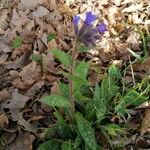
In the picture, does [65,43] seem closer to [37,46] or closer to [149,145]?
[37,46]

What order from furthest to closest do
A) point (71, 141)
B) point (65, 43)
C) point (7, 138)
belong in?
point (65, 43), point (7, 138), point (71, 141)

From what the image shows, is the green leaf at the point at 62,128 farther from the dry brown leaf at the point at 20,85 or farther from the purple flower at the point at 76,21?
the purple flower at the point at 76,21

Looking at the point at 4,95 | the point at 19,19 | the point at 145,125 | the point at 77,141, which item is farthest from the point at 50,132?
the point at 19,19

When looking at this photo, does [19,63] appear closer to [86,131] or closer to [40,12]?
[40,12]

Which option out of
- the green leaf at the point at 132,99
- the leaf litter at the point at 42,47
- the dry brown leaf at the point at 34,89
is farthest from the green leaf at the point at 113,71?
the dry brown leaf at the point at 34,89

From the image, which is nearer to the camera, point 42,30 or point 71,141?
point 71,141

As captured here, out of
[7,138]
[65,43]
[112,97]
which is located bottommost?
[7,138]

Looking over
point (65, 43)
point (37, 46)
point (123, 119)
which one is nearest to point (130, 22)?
point (65, 43)

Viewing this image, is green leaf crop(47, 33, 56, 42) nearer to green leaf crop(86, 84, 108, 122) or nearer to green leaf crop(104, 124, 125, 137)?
green leaf crop(86, 84, 108, 122)
